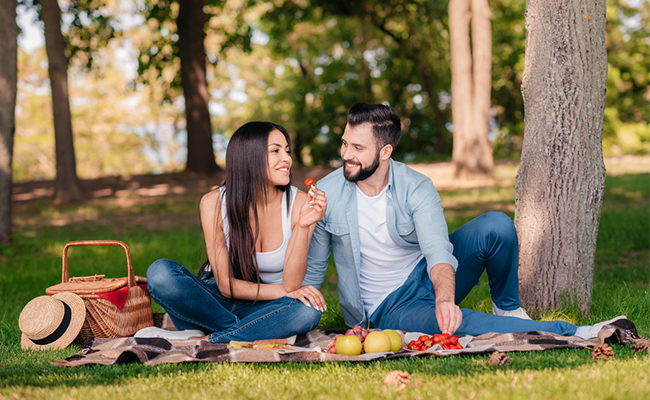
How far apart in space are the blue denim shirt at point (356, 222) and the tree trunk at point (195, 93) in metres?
11.8

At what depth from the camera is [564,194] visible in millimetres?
3895

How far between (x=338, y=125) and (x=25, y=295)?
21.1 m

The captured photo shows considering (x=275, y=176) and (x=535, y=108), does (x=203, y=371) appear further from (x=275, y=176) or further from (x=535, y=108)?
(x=535, y=108)

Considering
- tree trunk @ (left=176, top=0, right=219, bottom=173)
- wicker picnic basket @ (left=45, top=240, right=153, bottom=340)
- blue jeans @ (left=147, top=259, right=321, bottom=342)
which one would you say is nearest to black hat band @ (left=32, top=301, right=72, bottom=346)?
wicker picnic basket @ (left=45, top=240, right=153, bottom=340)

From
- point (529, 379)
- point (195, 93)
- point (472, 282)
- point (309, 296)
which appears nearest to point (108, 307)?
Result: point (309, 296)

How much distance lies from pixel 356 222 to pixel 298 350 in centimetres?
89

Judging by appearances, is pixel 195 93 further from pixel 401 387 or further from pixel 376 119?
pixel 401 387

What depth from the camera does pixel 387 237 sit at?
360 cm

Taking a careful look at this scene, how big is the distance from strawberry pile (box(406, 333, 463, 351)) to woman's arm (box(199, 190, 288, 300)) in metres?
0.91

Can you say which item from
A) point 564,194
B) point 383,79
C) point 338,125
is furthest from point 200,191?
point 383,79

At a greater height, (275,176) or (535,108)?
(535,108)

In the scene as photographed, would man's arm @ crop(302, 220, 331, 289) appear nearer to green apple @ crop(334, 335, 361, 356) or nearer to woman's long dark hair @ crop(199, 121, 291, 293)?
woman's long dark hair @ crop(199, 121, 291, 293)

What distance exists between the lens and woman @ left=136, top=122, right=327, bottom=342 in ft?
11.4

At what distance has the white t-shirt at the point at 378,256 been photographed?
362cm
